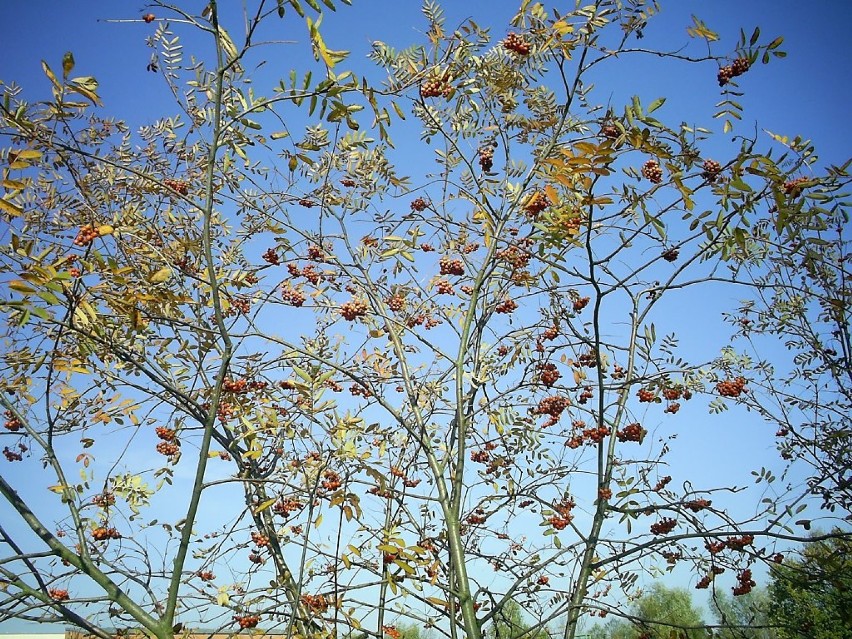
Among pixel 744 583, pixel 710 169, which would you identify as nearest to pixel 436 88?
pixel 710 169

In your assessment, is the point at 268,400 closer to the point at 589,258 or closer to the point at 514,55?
the point at 589,258

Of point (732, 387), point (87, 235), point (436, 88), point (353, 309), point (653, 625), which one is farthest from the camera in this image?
point (653, 625)

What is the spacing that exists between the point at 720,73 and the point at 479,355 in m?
1.81

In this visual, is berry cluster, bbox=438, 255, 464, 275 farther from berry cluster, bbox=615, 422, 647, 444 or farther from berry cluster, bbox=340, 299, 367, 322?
berry cluster, bbox=615, 422, 647, 444

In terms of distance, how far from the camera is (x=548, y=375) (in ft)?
12.0

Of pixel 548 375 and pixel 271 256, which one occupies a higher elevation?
pixel 271 256

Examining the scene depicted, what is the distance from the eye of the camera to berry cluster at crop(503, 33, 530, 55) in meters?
3.22

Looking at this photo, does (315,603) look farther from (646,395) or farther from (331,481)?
(646,395)

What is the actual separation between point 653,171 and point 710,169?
0.27m

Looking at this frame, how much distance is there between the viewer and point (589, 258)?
294 centimetres

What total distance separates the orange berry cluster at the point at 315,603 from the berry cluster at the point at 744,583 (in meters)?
2.38

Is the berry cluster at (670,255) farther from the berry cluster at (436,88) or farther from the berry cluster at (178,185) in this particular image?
the berry cluster at (178,185)

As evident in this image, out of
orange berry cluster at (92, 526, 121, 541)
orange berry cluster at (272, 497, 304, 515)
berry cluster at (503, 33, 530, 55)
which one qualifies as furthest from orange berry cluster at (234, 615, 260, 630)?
berry cluster at (503, 33, 530, 55)

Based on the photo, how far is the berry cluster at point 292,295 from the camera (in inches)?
138
